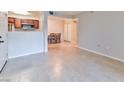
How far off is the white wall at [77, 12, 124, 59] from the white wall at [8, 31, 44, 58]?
290cm

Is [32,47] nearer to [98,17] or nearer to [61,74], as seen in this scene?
[61,74]

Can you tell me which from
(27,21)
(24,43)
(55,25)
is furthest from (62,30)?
(24,43)

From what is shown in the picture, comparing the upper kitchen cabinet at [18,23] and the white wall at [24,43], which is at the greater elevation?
the upper kitchen cabinet at [18,23]

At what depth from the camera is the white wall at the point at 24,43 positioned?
553 centimetres

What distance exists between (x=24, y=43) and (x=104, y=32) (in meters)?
3.94

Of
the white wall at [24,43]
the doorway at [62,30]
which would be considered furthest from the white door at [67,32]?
the white wall at [24,43]

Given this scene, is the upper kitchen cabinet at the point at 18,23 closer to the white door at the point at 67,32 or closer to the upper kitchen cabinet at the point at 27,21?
the upper kitchen cabinet at the point at 27,21

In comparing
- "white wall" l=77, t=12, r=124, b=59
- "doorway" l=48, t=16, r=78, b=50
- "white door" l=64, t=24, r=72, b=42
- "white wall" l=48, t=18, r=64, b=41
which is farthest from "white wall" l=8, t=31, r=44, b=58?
"white door" l=64, t=24, r=72, b=42

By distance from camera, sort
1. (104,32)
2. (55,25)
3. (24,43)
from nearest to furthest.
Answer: (24,43)
(104,32)
(55,25)

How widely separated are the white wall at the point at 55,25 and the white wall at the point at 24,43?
4.88 m

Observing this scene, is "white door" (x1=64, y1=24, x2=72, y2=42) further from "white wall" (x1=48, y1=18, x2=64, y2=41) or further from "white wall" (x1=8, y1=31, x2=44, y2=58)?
"white wall" (x1=8, y1=31, x2=44, y2=58)

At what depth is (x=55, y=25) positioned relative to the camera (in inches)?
472

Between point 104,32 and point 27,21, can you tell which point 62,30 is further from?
point 104,32
